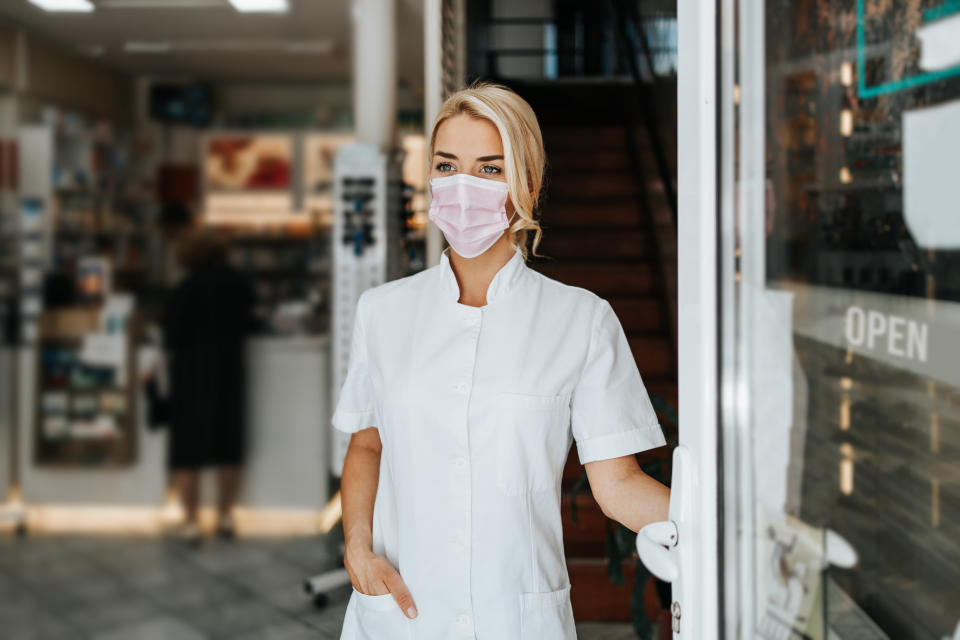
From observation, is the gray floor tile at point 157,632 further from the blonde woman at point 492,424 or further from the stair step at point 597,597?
the blonde woman at point 492,424

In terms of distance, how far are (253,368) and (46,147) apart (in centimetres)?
252

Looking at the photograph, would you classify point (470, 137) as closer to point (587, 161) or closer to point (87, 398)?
point (587, 161)

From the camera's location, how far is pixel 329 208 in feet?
25.6

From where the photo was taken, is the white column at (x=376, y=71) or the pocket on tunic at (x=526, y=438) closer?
the pocket on tunic at (x=526, y=438)

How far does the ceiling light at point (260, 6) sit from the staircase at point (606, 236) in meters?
1.78

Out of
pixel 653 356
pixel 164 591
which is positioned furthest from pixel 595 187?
pixel 164 591

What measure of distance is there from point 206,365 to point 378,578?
3.39 meters

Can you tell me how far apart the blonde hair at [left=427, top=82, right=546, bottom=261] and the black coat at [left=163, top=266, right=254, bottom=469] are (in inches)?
133

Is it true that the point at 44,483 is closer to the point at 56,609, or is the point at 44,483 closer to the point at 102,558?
the point at 102,558

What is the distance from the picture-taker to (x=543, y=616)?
1.20 meters

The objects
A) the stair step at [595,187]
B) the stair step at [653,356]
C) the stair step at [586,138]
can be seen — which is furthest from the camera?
the stair step at [586,138]

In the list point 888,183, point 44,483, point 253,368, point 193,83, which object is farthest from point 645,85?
point 193,83

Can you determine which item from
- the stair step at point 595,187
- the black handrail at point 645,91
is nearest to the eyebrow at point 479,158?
the black handrail at point 645,91

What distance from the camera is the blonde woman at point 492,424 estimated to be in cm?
118
